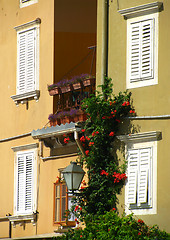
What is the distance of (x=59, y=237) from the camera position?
20.1 m

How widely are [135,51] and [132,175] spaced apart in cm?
295

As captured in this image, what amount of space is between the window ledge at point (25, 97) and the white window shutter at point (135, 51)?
13.8 ft

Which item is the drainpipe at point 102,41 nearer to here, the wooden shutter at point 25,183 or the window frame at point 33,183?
the window frame at point 33,183

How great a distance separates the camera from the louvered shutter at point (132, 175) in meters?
19.0

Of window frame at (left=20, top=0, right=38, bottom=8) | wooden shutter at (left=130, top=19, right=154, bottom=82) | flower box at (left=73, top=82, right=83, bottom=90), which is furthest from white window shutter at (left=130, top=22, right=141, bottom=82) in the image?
window frame at (left=20, top=0, right=38, bottom=8)

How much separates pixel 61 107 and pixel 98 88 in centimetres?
213

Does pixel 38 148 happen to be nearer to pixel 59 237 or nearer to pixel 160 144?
pixel 59 237

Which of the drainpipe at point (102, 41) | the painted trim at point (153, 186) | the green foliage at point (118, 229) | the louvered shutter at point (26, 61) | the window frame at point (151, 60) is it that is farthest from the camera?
the louvered shutter at point (26, 61)

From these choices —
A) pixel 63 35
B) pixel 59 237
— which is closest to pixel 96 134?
pixel 59 237

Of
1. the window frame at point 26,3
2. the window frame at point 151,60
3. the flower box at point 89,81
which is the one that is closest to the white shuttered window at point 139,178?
the window frame at point 151,60

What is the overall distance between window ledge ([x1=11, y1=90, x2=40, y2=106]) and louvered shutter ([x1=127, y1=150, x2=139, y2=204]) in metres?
4.75

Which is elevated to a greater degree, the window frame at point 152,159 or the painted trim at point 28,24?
the painted trim at point 28,24

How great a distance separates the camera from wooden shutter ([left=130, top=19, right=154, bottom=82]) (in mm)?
19352

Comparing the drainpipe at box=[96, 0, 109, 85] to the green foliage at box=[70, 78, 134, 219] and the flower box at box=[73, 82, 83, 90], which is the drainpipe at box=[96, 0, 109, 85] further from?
the flower box at box=[73, 82, 83, 90]
